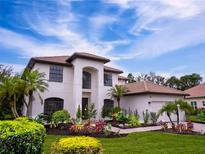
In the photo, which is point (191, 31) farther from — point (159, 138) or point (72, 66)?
point (72, 66)

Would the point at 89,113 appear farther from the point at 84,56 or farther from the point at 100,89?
the point at 84,56

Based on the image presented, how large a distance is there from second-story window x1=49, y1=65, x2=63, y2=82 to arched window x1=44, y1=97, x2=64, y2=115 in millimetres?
2147

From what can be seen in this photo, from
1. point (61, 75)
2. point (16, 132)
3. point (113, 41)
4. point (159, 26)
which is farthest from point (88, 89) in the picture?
point (16, 132)

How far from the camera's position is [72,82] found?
2322 centimetres

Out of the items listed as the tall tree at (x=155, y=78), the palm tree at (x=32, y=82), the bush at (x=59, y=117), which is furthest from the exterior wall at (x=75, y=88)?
the tall tree at (x=155, y=78)

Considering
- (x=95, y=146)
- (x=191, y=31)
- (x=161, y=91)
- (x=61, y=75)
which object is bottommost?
(x=95, y=146)

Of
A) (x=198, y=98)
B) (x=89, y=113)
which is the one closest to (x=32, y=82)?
(x=89, y=113)

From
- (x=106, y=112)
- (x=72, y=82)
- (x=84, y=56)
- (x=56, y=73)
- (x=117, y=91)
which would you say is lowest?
(x=106, y=112)

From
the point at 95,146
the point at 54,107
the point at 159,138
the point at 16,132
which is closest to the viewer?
the point at 95,146

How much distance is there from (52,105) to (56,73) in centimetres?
360

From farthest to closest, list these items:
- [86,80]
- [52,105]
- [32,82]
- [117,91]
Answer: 1. [86,80]
2. [117,91]
3. [52,105]
4. [32,82]

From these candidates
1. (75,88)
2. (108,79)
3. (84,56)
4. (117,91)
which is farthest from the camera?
(108,79)

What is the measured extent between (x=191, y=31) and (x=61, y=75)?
1404 centimetres

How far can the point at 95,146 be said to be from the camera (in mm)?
4961
